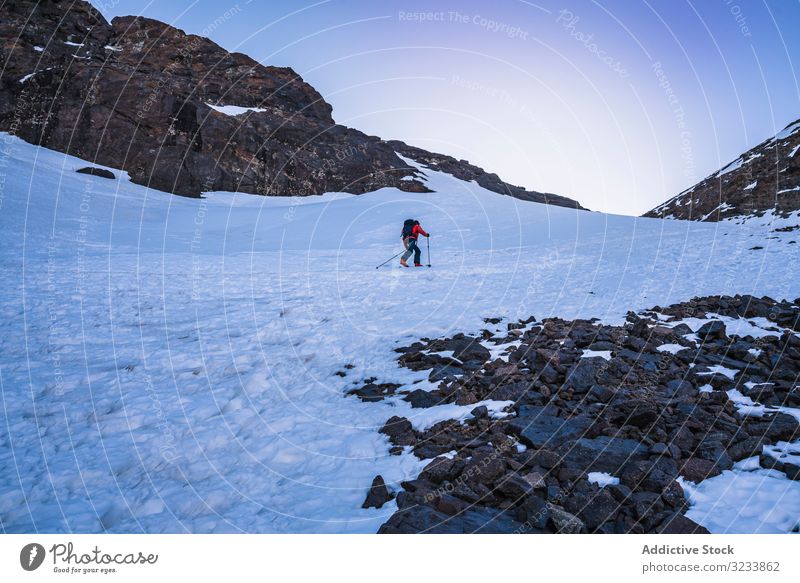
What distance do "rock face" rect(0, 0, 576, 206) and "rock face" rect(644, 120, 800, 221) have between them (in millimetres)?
34608

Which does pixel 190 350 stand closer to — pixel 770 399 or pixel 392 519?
pixel 392 519

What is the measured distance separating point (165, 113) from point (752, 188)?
6582cm

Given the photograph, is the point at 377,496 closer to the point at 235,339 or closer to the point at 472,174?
the point at 235,339

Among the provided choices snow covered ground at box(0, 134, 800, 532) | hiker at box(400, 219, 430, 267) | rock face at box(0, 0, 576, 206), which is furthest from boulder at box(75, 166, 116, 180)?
hiker at box(400, 219, 430, 267)

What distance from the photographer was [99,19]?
60250 mm

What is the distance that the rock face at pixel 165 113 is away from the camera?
40.8m

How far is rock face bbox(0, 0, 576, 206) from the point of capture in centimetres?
4081

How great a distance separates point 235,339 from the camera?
33.7 feet

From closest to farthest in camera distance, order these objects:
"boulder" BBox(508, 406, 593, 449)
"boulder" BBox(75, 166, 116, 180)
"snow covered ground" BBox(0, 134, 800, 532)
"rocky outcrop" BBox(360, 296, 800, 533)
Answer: "rocky outcrop" BBox(360, 296, 800, 533) < "snow covered ground" BBox(0, 134, 800, 532) < "boulder" BBox(508, 406, 593, 449) < "boulder" BBox(75, 166, 116, 180)

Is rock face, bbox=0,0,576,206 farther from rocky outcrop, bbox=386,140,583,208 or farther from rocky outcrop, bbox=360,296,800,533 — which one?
rocky outcrop, bbox=360,296,800,533

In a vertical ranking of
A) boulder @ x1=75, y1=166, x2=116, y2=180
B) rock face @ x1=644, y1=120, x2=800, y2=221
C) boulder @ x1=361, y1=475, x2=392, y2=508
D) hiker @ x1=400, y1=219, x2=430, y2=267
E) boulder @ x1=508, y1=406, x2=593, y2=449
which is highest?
rock face @ x1=644, y1=120, x2=800, y2=221

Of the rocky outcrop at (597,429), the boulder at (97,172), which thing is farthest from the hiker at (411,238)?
the boulder at (97,172)

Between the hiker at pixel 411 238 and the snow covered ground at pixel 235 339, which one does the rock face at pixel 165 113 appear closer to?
the snow covered ground at pixel 235 339
